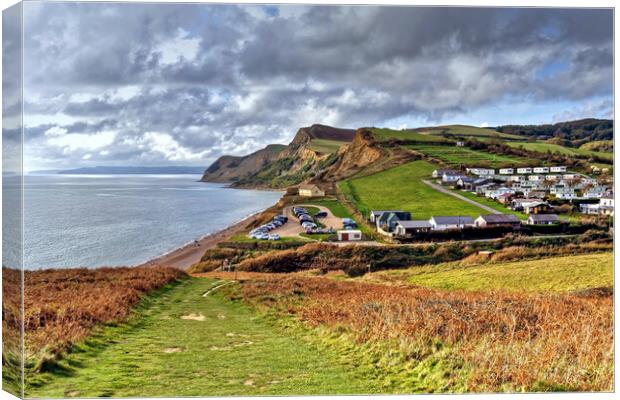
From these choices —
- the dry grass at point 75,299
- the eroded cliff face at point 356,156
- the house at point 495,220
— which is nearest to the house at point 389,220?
the eroded cliff face at point 356,156

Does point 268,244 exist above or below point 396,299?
above

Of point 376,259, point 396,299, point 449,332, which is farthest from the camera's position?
point 376,259

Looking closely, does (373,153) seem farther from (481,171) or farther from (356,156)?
(481,171)

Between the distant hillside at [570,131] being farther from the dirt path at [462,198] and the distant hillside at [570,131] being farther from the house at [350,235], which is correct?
the house at [350,235]

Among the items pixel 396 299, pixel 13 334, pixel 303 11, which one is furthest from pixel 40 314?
pixel 303 11

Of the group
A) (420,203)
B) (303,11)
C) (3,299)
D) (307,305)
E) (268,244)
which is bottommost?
(307,305)

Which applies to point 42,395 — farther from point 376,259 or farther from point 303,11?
point 303,11

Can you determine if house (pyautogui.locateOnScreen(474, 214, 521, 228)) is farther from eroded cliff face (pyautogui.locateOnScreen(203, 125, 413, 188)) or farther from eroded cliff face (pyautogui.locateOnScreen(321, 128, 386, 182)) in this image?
eroded cliff face (pyautogui.locateOnScreen(321, 128, 386, 182))
